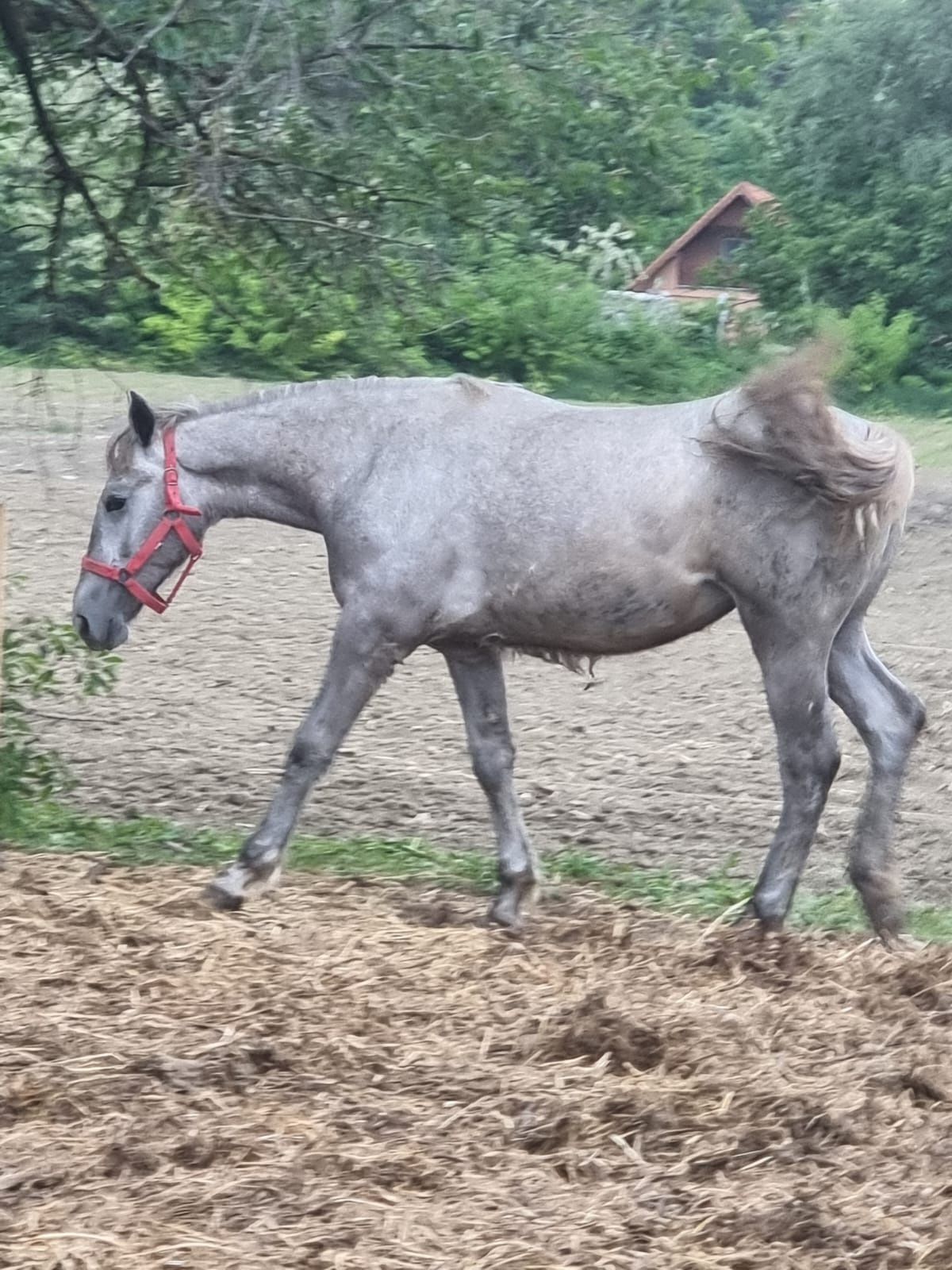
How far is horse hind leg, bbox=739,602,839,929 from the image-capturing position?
5.42m

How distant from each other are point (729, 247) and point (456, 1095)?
77.4 feet

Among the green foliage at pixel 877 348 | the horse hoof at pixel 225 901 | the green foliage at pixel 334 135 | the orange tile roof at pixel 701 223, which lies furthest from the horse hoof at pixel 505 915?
the orange tile roof at pixel 701 223

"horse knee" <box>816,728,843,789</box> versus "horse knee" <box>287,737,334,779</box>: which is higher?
"horse knee" <box>816,728,843,789</box>

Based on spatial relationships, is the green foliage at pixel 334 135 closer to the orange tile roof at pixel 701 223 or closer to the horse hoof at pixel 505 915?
the horse hoof at pixel 505 915

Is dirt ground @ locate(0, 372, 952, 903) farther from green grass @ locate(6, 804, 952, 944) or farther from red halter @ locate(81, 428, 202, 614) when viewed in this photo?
red halter @ locate(81, 428, 202, 614)

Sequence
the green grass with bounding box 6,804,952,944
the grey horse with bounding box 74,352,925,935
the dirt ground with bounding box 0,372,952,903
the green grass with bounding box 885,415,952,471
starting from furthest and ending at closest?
the green grass with bounding box 885,415,952,471
the dirt ground with bounding box 0,372,952,903
the green grass with bounding box 6,804,952,944
the grey horse with bounding box 74,352,925,935

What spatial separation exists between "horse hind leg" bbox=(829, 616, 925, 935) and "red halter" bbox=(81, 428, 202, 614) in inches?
83.9

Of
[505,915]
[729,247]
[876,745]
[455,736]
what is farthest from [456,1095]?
[729,247]

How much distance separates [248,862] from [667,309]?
17943 mm

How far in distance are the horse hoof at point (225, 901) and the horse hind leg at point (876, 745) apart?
1.91 metres

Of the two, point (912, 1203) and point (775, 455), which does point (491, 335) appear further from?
point (912, 1203)

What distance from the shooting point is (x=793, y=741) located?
5.52 m

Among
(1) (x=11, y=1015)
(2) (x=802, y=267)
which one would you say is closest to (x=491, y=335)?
(2) (x=802, y=267)

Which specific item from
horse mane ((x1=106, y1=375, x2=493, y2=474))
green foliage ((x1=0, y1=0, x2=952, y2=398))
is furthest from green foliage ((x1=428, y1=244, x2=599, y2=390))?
horse mane ((x1=106, y1=375, x2=493, y2=474))
